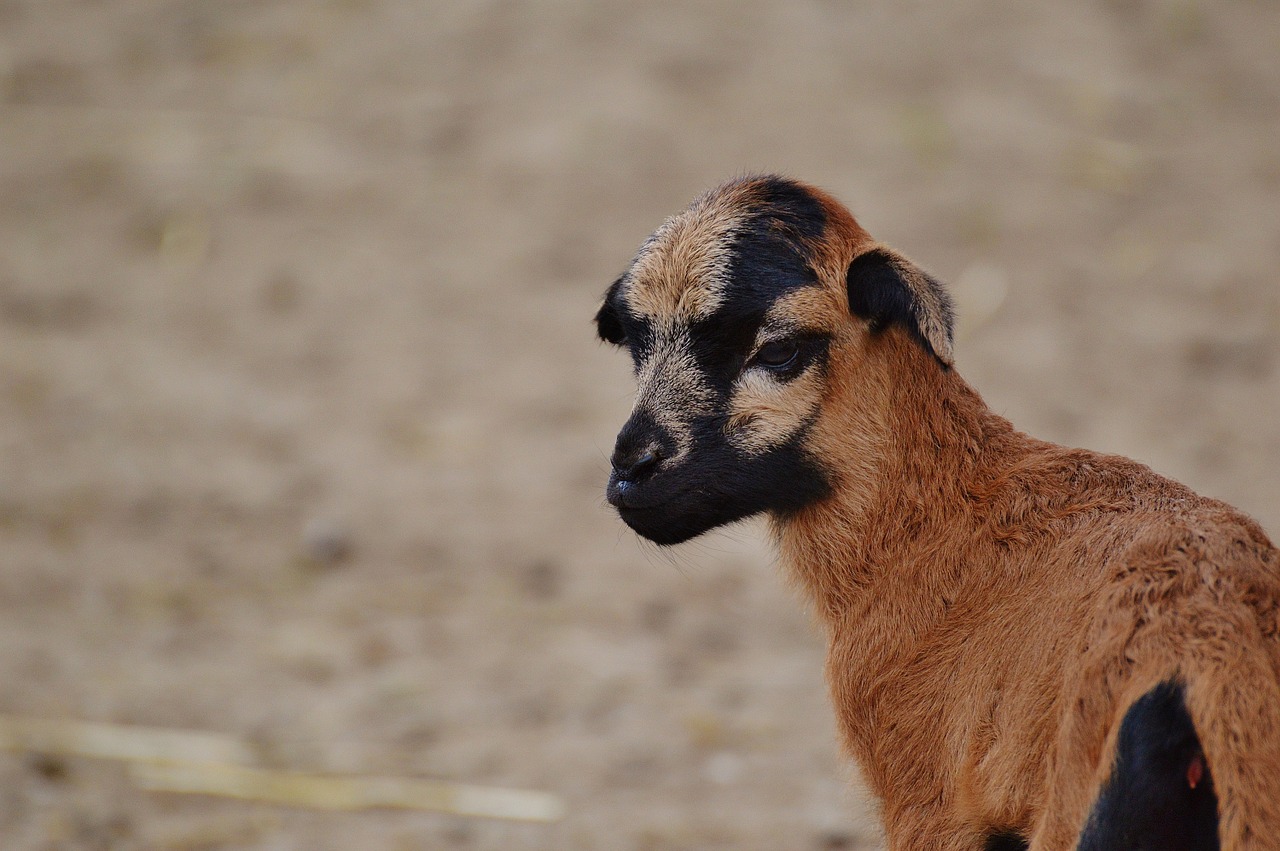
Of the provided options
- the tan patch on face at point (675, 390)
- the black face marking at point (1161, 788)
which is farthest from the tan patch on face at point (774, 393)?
Result: the black face marking at point (1161, 788)

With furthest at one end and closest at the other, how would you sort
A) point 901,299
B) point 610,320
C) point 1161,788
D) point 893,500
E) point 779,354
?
point 610,320
point 893,500
point 779,354
point 901,299
point 1161,788

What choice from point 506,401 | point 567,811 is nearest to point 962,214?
point 506,401

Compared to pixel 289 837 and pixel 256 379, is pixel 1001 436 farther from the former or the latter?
pixel 256 379

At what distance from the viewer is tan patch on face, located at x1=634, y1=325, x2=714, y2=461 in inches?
171

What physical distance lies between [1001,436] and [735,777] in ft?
10.3

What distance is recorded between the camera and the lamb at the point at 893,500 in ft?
11.9

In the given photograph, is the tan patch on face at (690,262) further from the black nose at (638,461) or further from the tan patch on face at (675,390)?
the black nose at (638,461)

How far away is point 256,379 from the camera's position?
1067cm

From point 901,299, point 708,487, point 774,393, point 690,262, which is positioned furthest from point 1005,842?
point 690,262

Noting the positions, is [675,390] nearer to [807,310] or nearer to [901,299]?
[807,310]

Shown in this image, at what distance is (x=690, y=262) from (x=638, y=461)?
66cm

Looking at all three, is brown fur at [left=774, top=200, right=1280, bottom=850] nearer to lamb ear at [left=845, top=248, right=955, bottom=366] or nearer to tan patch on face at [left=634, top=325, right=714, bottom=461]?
lamb ear at [left=845, top=248, right=955, bottom=366]

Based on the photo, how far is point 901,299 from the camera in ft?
13.7

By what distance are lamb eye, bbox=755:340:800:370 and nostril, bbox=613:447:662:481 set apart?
46cm
